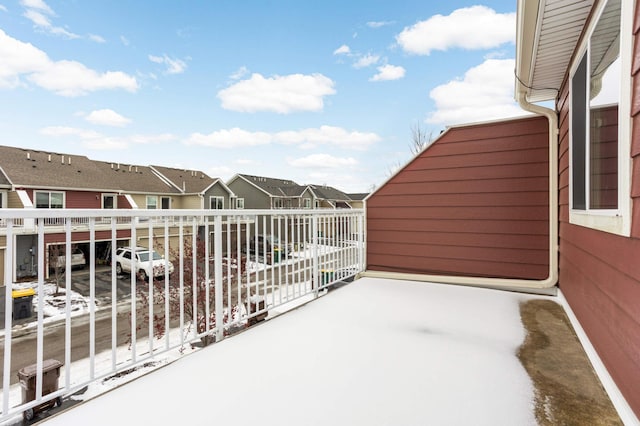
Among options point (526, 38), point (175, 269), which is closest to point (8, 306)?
point (526, 38)

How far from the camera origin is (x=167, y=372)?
1660 millimetres

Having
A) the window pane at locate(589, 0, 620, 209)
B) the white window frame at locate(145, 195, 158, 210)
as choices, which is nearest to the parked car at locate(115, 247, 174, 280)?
the window pane at locate(589, 0, 620, 209)

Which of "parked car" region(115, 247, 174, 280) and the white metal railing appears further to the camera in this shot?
"parked car" region(115, 247, 174, 280)

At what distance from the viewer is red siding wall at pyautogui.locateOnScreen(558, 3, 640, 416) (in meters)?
1.19

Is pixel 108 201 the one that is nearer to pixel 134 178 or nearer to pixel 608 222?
pixel 134 178

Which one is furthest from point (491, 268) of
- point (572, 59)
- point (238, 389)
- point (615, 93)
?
point (238, 389)

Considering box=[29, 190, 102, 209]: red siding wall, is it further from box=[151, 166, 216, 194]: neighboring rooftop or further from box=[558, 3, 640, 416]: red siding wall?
box=[558, 3, 640, 416]: red siding wall

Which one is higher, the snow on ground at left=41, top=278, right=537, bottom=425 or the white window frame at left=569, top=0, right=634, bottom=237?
the white window frame at left=569, top=0, right=634, bottom=237

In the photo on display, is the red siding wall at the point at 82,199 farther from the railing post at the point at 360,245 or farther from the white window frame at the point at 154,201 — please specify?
the railing post at the point at 360,245

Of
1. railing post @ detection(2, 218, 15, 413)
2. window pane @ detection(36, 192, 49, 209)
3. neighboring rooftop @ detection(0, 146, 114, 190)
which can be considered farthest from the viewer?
window pane @ detection(36, 192, 49, 209)

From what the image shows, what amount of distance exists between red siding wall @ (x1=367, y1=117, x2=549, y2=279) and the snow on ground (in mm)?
1193

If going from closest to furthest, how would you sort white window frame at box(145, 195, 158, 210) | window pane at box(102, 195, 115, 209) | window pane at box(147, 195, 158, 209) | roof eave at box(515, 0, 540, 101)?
roof eave at box(515, 0, 540, 101) → window pane at box(102, 195, 115, 209) → white window frame at box(145, 195, 158, 210) → window pane at box(147, 195, 158, 209)

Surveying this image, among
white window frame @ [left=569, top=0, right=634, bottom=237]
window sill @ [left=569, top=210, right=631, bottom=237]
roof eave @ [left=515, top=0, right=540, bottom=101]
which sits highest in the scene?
Result: roof eave @ [left=515, top=0, right=540, bottom=101]

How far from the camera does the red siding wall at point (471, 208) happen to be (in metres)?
3.35
